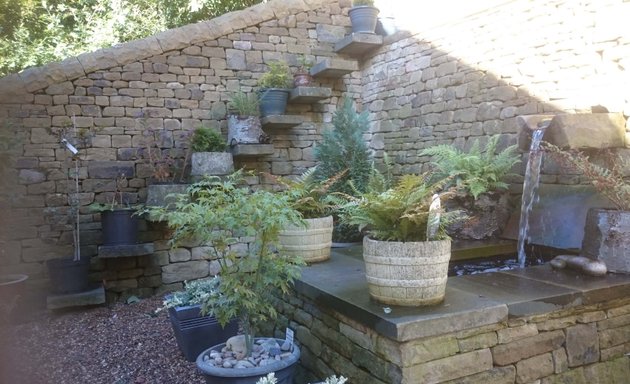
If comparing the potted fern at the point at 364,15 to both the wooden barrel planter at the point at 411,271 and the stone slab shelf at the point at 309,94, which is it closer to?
the stone slab shelf at the point at 309,94

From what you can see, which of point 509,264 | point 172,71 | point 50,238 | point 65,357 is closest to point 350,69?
point 172,71

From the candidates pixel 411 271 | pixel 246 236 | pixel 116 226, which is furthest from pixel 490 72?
pixel 116 226

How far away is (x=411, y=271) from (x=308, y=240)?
53.0 inches

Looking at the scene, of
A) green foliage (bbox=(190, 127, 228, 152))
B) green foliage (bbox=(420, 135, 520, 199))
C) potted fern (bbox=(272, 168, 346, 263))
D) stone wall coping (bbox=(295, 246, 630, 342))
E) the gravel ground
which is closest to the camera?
stone wall coping (bbox=(295, 246, 630, 342))

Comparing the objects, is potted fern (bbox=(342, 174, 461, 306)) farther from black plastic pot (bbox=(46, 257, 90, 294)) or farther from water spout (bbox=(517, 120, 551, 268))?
black plastic pot (bbox=(46, 257, 90, 294))

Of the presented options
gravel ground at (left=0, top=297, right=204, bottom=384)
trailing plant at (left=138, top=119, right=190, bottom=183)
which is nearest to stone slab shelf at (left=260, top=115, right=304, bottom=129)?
trailing plant at (left=138, top=119, right=190, bottom=183)

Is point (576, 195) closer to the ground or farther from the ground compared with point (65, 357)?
farther from the ground

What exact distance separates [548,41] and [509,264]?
2.14m

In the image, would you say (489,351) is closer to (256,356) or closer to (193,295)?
(256,356)

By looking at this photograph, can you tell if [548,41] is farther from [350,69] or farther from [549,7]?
[350,69]

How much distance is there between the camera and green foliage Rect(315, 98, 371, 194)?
219 inches

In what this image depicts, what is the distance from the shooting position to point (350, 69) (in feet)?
20.6

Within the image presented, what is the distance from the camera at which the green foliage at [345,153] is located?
556 centimetres

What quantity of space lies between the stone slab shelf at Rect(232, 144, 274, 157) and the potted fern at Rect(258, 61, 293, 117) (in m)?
0.54
